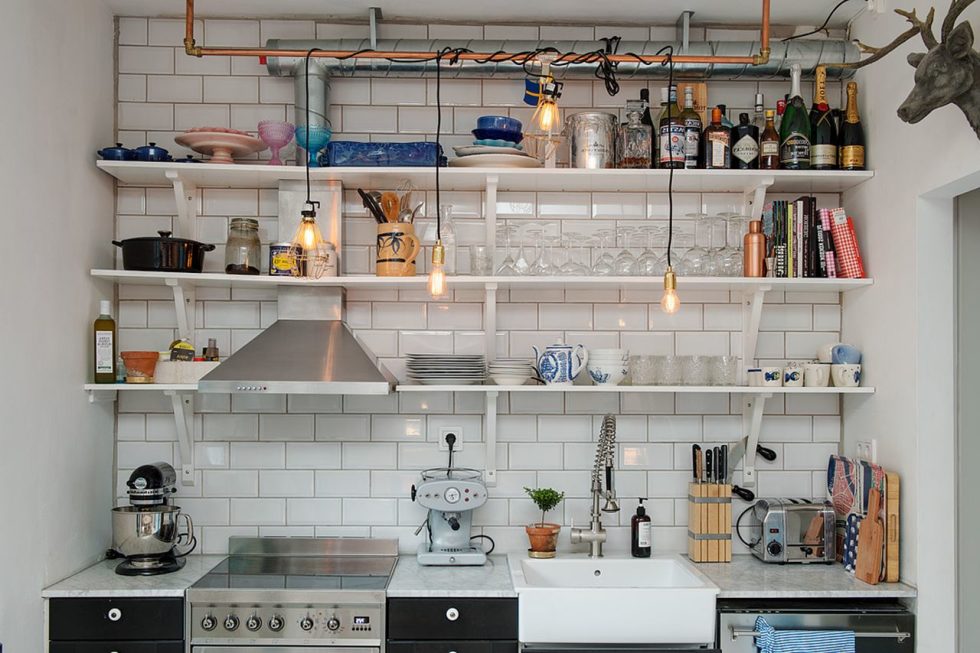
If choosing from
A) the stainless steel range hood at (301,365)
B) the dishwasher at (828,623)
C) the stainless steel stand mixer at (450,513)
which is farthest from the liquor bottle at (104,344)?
the dishwasher at (828,623)

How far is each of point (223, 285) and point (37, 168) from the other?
81cm

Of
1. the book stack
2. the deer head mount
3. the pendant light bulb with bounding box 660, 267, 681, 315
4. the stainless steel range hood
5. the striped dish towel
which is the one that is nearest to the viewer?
the deer head mount

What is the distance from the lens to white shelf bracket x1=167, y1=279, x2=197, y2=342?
3562mm

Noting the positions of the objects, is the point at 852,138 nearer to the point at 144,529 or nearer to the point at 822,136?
the point at 822,136

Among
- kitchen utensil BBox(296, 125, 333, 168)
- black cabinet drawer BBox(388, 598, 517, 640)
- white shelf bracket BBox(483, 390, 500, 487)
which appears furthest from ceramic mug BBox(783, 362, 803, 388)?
kitchen utensil BBox(296, 125, 333, 168)

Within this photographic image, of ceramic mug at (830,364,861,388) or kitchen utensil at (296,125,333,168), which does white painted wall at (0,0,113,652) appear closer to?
kitchen utensil at (296,125,333,168)

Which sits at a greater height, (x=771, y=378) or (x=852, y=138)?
(x=852, y=138)

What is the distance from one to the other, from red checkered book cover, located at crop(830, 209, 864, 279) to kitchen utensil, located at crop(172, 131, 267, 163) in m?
2.22

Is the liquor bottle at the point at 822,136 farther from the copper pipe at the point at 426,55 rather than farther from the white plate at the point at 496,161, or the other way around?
the white plate at the point at 496,161

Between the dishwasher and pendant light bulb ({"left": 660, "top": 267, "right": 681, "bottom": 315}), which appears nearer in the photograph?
pendant light bulb ({"left": 660, "top": 267, "right": 681, "bottom": 315})

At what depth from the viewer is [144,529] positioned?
11.0ft

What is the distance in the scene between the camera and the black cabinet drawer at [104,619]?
313cm

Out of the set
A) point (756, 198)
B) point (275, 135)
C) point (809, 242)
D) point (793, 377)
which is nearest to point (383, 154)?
point (275, 135)

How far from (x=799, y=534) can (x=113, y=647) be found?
2.49 meters
